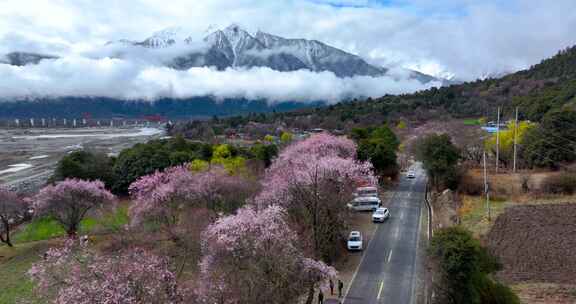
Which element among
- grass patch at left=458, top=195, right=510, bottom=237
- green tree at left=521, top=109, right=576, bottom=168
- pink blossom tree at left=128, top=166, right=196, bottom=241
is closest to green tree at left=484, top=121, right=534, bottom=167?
A: green tree at left=521, top=109, right=576, bottom=168

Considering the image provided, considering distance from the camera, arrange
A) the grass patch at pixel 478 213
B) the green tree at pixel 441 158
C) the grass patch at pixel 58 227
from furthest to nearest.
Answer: the green tree at pixel 441 158 → the grass patch at pixel 58 227 → the grass patch at pixel 478 213

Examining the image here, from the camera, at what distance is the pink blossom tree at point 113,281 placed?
955 cm

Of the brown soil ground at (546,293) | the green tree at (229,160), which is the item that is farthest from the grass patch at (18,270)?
the brown soil ground at (546,293)

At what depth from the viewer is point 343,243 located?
24.0 meters

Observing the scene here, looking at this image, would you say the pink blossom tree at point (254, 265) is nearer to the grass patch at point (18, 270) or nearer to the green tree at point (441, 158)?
the grass patch at point (18, 270)

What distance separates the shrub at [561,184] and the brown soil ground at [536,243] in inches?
163

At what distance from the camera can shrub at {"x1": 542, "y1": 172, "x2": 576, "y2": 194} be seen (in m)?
30.1

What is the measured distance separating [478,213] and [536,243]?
18.9 feet

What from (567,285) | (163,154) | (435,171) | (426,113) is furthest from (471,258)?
(426,113)

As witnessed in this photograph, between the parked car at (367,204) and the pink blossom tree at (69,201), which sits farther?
the parked car at (367,204)

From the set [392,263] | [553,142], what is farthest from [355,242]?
[553,142]

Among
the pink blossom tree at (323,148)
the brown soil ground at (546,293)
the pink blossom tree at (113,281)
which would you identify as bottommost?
the brown soil ground at (546,293)

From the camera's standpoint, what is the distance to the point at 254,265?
39.9 feet

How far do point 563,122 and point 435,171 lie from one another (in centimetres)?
1301
